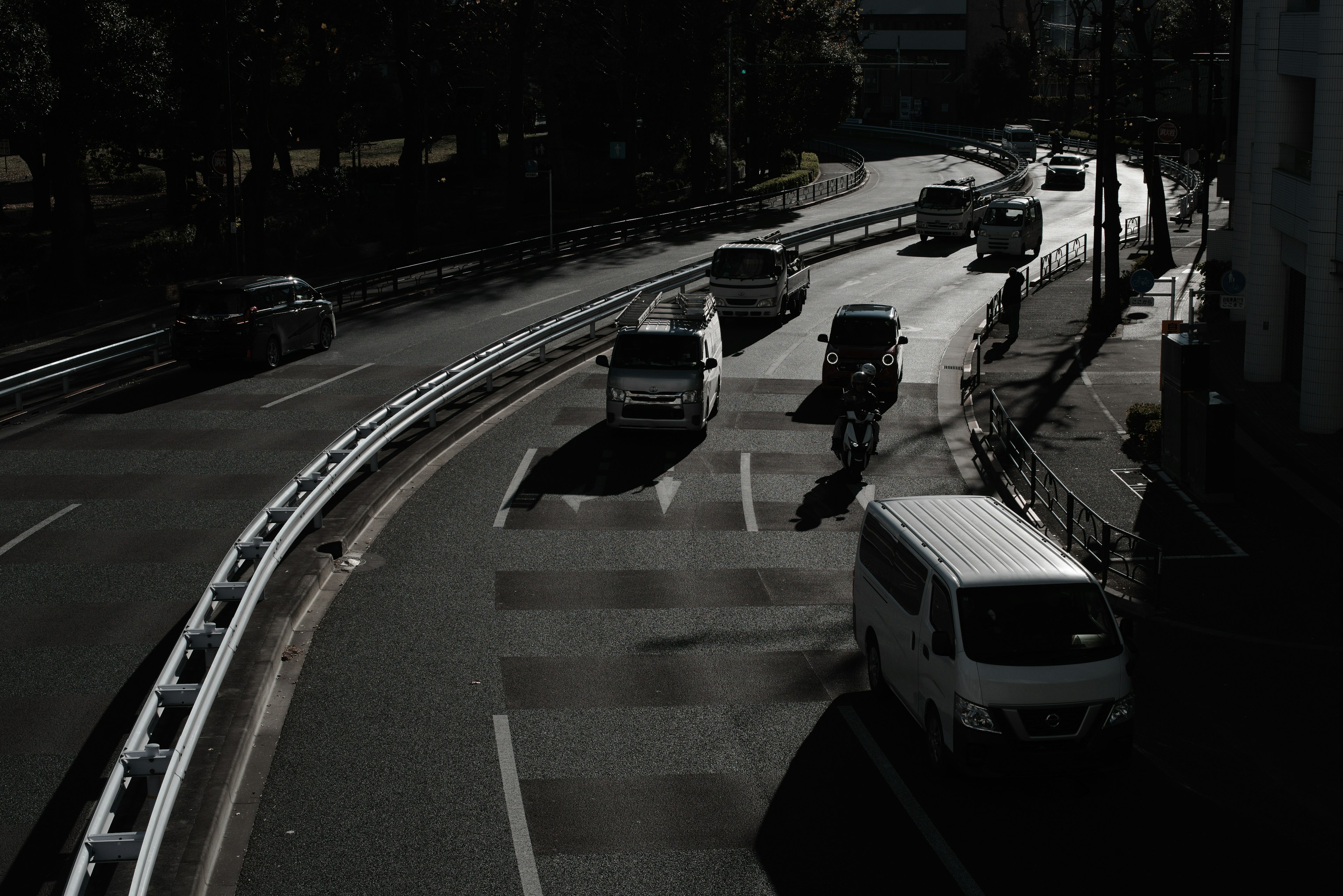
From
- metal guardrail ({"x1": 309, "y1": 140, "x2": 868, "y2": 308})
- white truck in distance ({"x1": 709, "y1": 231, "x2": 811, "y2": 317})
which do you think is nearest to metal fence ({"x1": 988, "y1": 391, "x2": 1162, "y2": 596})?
white truck in distance ({"x1": 709, "y1": 231, "x2": 811, "y2": 317})

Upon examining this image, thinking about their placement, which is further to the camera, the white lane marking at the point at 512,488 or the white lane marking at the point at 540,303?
the white lane marking at the point at 540,303

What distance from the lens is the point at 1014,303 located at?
33.1 m

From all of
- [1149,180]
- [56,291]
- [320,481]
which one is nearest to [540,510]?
[320,481]

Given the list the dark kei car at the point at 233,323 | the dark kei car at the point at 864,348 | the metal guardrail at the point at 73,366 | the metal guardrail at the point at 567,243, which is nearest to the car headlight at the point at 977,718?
the dark kei car at the point at 864,348

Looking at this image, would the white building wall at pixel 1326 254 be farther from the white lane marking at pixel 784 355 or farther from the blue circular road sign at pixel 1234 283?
the white lane marking at pixel 784 355

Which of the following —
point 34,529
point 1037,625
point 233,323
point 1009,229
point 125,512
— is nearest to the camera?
point 1037,625

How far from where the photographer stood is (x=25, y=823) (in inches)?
418

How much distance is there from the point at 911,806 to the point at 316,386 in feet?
66.6

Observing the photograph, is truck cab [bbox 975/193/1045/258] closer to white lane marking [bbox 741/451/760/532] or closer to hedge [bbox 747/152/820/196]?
hedge [bbox 747/152/820/196]

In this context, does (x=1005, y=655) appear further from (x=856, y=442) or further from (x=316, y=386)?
(x=316, y=386)

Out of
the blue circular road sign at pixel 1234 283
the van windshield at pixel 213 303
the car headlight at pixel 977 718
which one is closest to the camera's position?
the car headlight at pixel 977 718

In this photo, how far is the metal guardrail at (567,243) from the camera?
133 feet

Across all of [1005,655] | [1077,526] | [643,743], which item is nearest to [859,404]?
[1077,526]

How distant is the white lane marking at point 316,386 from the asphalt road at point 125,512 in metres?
0.11
